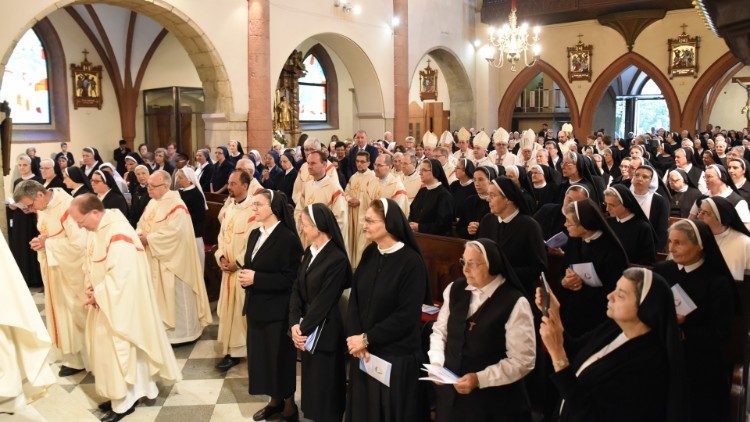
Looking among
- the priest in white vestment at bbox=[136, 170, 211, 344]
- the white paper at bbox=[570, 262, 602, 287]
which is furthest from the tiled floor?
the white paper at bbox=[570, 262, 602, 287]

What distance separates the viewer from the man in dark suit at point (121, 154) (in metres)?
15.9

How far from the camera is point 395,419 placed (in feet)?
12.4

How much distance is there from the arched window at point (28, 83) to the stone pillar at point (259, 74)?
561 cm

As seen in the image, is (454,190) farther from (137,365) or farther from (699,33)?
(699,33)

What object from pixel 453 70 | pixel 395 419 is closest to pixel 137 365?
pixel 395 419

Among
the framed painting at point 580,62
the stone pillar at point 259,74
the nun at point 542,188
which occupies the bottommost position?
the nun at point 542,188

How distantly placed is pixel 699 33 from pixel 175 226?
1642 cm

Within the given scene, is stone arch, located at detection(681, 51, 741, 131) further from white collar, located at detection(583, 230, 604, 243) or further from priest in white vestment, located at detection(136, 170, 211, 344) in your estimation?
priest in white vestment, located at detection(136, 170, 211, 344)

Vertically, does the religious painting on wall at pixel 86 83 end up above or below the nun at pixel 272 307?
above

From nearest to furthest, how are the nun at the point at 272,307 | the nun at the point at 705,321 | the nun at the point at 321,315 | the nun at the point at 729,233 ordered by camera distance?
the nun at the point at 705,321, the nun at the point at 321,315, the nun at the point at 729,233, the nun at the point at 272,307

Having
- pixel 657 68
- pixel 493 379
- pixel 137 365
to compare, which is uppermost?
pixel 657 68

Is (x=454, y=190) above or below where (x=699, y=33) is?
below

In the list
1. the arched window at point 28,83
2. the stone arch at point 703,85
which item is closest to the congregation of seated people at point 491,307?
the arched window at point 28,83

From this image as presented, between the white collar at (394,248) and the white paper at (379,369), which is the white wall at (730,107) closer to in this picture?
the white collar at (394,248)
